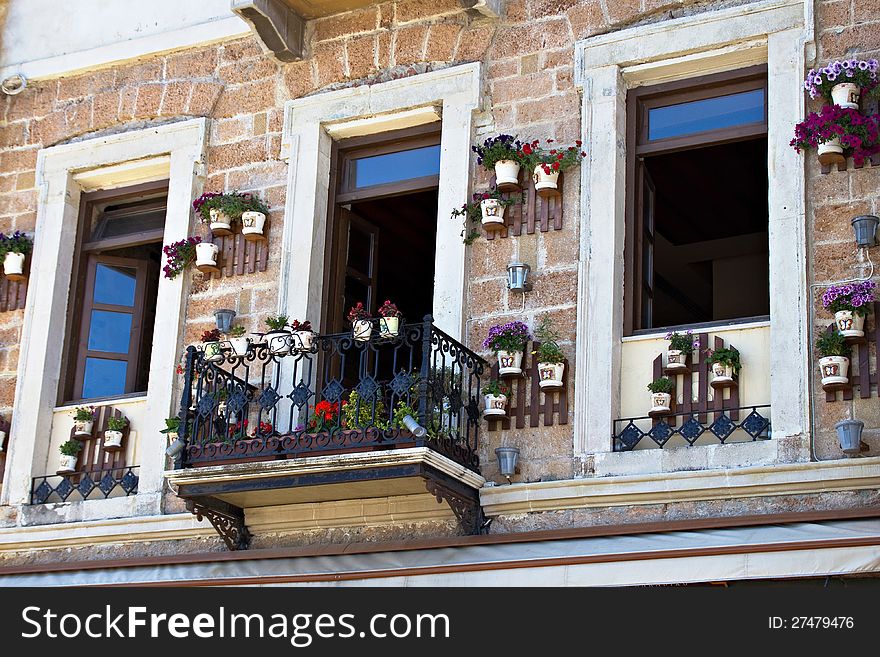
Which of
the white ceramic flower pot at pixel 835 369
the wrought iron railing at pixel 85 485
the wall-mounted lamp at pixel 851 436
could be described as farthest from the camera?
the wrought iron railing at pixel 85 485

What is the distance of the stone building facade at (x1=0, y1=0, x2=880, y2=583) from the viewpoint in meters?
9.74

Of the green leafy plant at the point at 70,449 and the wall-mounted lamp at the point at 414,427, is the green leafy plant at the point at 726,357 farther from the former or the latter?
the green leafy plant at the point at 70,449

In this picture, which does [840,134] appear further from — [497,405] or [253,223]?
[253,223]

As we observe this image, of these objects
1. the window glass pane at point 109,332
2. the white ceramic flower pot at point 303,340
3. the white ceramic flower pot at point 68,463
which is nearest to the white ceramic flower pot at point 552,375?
the white ceramic flower pot at point 303,340

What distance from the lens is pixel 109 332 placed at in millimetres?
12594

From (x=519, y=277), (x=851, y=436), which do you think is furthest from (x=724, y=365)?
(x=519, y=277)

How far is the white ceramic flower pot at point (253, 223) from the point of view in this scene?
458 inches

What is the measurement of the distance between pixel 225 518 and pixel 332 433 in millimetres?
1214

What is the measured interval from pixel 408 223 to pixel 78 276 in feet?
8.54

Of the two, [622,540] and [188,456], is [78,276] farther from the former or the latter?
[622,540]

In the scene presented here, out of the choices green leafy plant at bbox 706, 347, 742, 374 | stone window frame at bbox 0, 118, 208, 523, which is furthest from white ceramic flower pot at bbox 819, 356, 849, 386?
→ stone window frame at bbox 0, 118, 208, 523

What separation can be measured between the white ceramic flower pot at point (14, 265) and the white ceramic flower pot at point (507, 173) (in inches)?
153

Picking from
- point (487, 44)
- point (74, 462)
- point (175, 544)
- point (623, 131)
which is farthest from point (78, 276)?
point (623, 131)

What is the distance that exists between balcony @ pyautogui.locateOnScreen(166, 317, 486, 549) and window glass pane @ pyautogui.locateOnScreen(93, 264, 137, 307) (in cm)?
198
